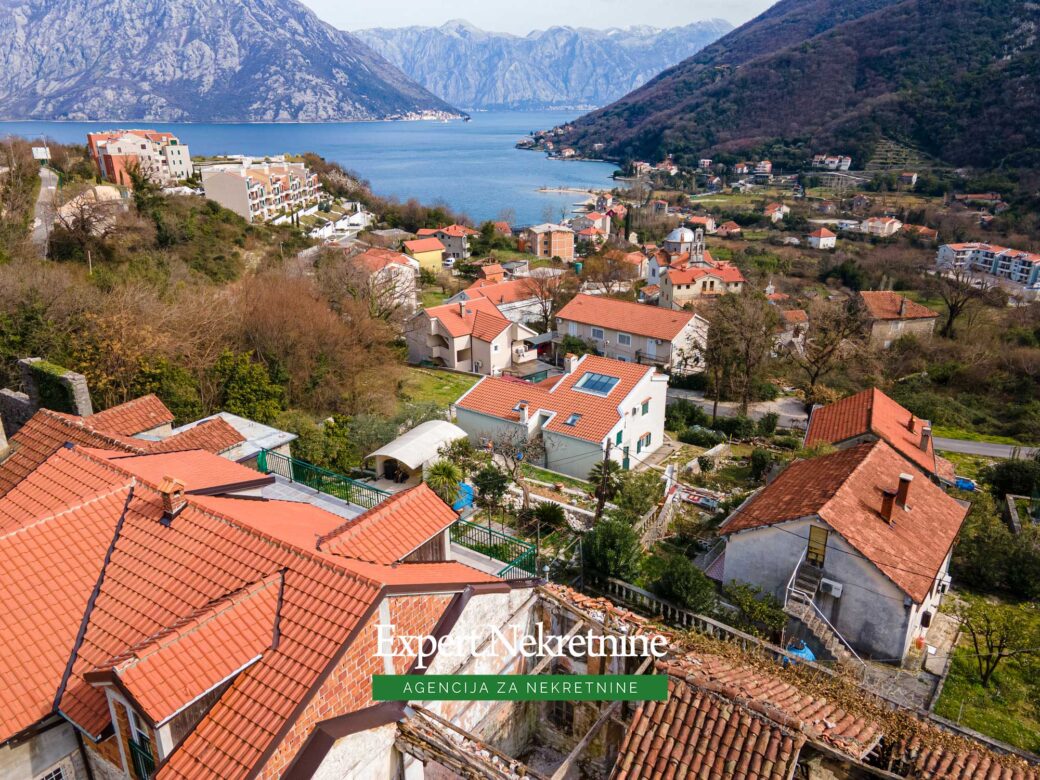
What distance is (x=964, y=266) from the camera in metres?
96.8

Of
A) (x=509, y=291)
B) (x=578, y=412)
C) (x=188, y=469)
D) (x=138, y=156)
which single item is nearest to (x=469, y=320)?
(x=509, y=291)

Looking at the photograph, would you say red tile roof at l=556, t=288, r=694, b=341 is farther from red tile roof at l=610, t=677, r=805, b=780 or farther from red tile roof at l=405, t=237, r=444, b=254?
red tile roof at l=610, t=677, r=805, b=780

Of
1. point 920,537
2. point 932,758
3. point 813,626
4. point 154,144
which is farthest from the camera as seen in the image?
point 154,144

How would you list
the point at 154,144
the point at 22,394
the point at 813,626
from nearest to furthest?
the point at 813,626 < the point at 22,394 < the point at 154,144

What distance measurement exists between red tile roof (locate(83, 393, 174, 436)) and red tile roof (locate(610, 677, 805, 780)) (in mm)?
15459

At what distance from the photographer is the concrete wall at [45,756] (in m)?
7.73

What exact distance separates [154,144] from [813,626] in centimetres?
9720

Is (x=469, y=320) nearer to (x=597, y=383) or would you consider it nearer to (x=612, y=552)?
(x=597, y=383)

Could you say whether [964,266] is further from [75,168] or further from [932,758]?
[75,168]

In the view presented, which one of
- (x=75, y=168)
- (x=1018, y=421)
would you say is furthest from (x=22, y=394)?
(x=75, y=168)

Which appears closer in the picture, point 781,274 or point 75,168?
point 75,168

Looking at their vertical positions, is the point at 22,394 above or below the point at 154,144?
below

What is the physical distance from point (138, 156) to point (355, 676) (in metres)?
89.9

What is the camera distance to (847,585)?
1641 centimetres
